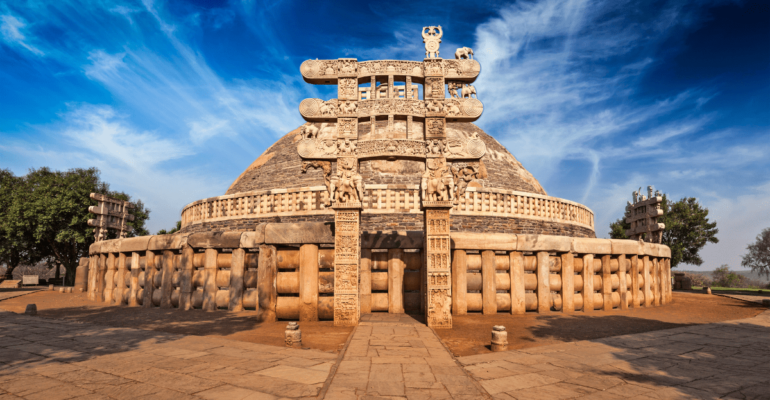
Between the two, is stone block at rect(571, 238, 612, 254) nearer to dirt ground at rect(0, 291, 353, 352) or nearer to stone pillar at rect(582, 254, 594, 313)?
stone pillar at rect(582, 254, 594, 313)

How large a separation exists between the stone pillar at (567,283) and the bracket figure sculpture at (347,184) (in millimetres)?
5409

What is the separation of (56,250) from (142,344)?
92.3 ft

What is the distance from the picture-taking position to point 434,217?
7797 mm

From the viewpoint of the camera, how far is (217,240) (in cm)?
923

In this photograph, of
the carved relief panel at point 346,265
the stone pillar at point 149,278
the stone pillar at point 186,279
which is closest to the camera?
the carved relief panel at point 346,265

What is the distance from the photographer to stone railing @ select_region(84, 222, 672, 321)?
8203 mm

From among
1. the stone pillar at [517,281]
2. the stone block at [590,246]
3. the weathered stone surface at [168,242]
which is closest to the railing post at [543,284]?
the stone pillar at [517,281]

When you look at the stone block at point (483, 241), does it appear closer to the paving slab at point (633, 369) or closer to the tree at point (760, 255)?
the paving slab at point (633, 369)

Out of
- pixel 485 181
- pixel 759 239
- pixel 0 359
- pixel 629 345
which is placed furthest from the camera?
pixel 759 239

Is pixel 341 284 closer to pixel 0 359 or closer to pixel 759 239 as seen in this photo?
pixel 0 359

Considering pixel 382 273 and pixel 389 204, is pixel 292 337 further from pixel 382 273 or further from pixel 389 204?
pixel 389 204

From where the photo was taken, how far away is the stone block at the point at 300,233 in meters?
8.14

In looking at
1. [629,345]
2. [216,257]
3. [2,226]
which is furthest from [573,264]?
[2,226]

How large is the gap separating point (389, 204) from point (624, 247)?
28.2ft
